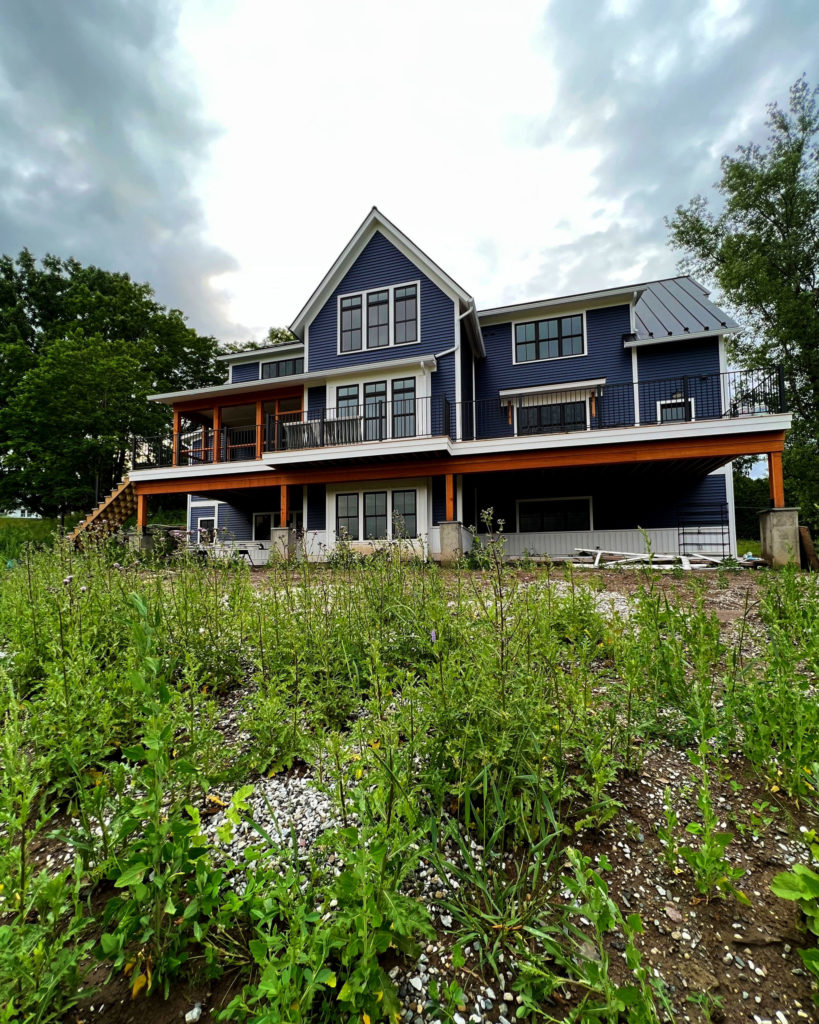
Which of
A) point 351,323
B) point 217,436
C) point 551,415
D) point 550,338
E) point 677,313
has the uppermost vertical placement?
point 677,313

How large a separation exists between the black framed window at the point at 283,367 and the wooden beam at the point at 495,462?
654 cm

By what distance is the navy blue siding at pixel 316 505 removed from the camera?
15.6 metres

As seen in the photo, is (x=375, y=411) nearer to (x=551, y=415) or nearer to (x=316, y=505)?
(x=316, y=505)

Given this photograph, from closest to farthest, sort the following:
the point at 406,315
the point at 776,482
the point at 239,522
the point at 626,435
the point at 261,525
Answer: the point at 776,482 < the point at 626,435 < the point at 406,315 < the point at 261,525 < the point at 239,522

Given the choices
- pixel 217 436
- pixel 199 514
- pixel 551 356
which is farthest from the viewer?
pixel 199 514

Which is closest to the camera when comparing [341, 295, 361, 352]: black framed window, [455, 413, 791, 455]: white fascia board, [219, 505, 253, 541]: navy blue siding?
[455, 413, 791, 455]: white fascia board

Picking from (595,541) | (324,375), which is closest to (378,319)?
(324,375)

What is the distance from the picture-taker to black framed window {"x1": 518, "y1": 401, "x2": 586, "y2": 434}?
1497 cm

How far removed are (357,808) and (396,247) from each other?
16.9 metres

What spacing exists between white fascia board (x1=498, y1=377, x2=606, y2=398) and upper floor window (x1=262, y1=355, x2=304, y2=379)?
8.70 meters

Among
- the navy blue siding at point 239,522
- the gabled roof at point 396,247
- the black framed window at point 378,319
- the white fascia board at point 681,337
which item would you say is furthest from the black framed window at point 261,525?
the white fascia board at point 681,337

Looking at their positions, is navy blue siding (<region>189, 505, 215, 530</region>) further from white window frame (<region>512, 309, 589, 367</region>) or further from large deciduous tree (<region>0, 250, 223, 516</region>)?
white window frame (<region>512, 309, 589, 367</region>)

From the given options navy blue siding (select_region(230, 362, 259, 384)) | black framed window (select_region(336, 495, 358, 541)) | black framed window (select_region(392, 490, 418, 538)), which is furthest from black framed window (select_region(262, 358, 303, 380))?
black framed window (select_region(392, 490, 418, 538))

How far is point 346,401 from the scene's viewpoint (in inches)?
602
